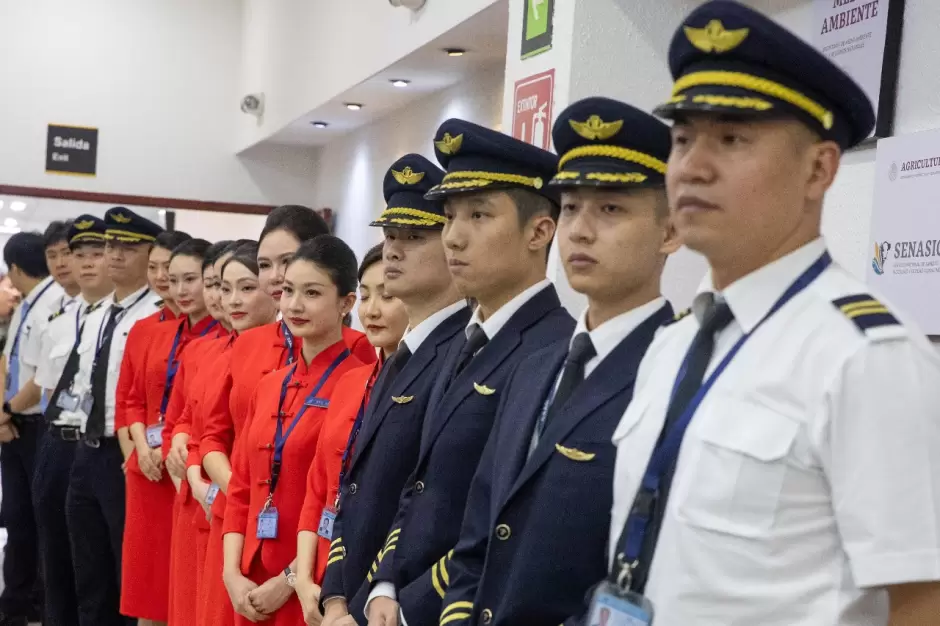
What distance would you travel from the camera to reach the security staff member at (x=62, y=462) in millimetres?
5461

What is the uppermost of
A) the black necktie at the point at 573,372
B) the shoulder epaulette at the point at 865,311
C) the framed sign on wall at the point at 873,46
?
the framed sign on wall at the point at 873,46

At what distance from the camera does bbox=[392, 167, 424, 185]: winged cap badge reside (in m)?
2.85

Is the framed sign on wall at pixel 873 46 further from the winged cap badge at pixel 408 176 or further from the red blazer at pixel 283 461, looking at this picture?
the red blazer at pixel 283 461

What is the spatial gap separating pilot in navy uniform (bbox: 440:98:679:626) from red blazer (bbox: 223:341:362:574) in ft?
4.38

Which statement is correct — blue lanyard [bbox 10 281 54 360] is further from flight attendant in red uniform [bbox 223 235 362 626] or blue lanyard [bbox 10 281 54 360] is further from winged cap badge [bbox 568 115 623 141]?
winged cap badge [bbox 568 115 623 141]

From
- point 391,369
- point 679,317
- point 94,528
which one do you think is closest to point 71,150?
point 94,528

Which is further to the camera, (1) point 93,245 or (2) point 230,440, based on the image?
(1) point 93,245

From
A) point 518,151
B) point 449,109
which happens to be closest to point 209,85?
point 449,109

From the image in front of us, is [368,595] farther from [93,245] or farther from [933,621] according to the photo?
[93,245]

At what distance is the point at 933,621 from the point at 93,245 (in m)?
5.14

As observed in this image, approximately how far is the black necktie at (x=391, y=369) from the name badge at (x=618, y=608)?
123cm

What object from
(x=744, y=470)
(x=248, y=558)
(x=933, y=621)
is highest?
(x=744, y=470)

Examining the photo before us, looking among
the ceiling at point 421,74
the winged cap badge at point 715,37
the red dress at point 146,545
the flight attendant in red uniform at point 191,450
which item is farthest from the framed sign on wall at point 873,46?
the red dress at point 146,545

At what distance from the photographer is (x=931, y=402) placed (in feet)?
4.36
